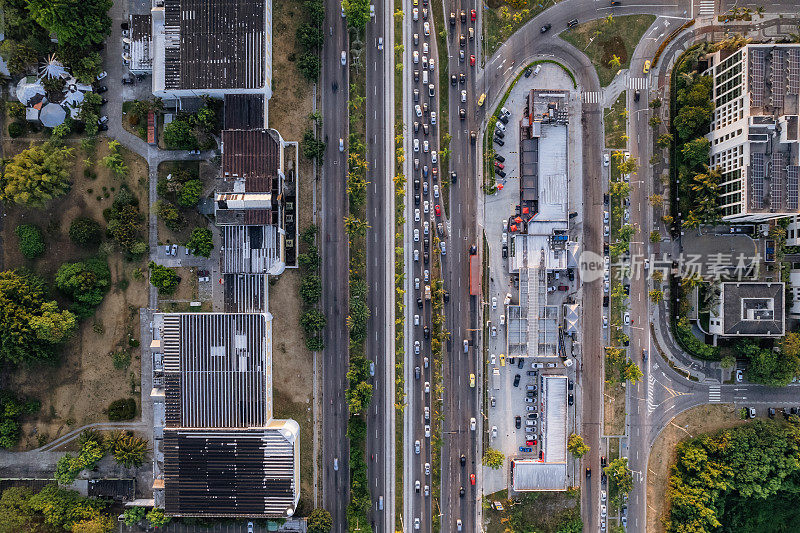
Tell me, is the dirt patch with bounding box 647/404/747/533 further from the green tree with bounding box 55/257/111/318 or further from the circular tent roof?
the circular tent roof

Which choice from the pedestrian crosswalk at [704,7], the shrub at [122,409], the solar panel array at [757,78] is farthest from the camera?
the pedestrian crosswalk at [704,7]

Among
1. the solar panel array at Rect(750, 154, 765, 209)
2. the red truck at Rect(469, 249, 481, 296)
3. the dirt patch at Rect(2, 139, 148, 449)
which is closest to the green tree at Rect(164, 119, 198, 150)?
the dirt patch at Rect(2, 139, 148, 449)

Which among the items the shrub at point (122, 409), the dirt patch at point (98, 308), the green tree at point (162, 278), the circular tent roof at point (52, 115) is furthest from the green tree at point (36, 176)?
the shrub at point (122, 409)

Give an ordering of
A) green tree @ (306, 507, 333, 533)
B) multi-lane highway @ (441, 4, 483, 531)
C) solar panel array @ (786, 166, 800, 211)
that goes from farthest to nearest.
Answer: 1. multi-lane highway @ (441, 4, 483, 531)
2. green tree @ (306, 507, 333, 533)
3. solar panel array @ (786, 166, 800, 211)

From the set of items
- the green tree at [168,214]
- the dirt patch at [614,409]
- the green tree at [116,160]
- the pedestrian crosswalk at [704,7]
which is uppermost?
the pedestrian crosswalk at [704,7]

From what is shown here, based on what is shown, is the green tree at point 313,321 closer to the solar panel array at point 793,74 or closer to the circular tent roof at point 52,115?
the circular tent roof at point 52,115

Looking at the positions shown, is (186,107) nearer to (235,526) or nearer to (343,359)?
(343,359)
